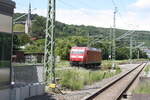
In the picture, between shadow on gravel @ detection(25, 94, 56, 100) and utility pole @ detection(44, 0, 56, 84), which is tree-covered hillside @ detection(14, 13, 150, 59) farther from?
shadow on gravel @ detection(25, 94, 56, 100)

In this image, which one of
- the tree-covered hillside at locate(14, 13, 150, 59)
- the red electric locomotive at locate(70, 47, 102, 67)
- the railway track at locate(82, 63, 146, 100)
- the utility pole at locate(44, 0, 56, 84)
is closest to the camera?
the railway track at locate(82, 63, 146, 100)

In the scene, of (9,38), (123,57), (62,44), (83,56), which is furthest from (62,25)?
(9,38)

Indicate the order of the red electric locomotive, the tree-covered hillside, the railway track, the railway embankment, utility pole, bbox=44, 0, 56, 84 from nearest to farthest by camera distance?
the railway embankment
the railway track
utility pole, bbox=44, 0, 56, 84
the red electric locomotive
the tree-covered hillside

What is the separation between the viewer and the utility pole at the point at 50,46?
58.9ft

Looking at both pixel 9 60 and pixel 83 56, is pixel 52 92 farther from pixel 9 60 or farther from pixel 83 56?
pixel 83 56

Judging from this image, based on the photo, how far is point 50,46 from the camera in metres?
18.7

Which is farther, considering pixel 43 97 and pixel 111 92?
pixel 111 92

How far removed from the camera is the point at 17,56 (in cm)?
5656

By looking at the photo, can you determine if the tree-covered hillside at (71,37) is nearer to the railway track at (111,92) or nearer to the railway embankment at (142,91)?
the railway track at (111,92)

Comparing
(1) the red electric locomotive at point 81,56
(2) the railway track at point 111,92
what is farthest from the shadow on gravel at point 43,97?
(1) the red electric locomotive at point 81,56

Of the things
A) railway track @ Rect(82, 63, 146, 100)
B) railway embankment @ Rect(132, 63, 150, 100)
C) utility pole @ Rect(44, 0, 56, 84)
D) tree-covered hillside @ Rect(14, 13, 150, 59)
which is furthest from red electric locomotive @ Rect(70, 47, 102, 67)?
utility pole @ Rect(44, 0, 56, 84)

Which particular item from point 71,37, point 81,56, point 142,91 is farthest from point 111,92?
point 71,37

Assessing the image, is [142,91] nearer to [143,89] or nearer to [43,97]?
[143,89]

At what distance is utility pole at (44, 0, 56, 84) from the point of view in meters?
17.9
